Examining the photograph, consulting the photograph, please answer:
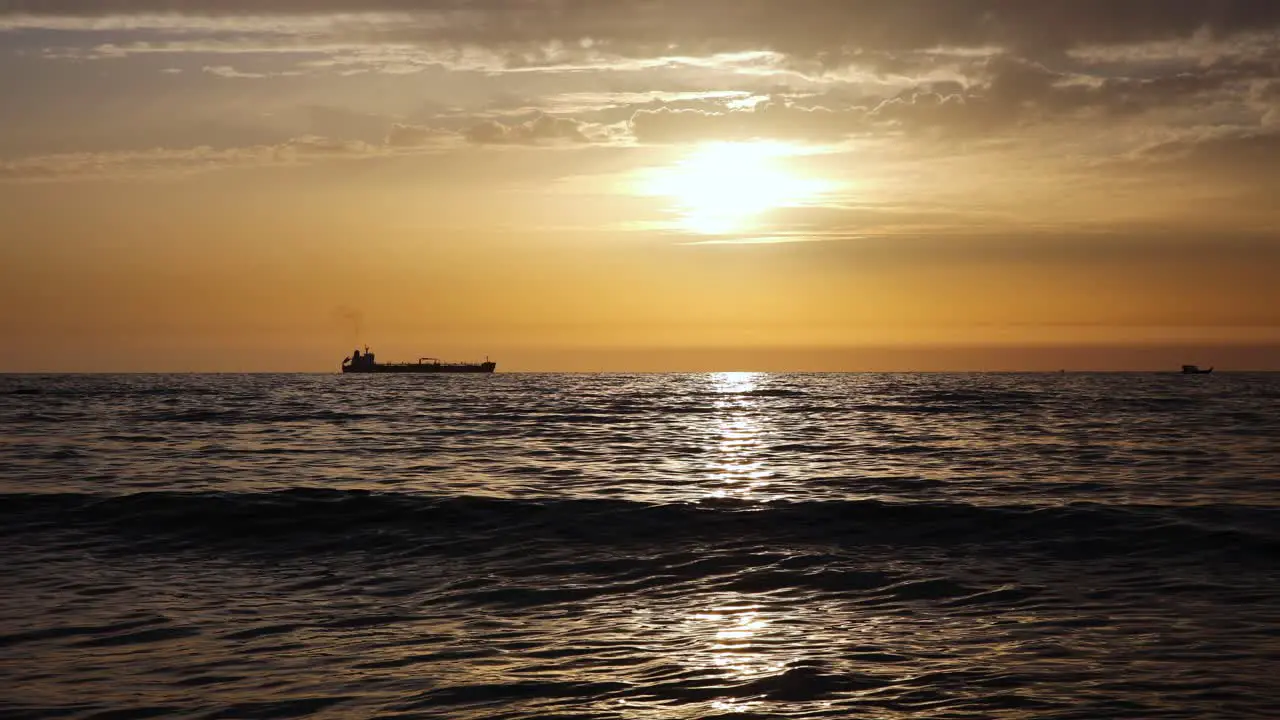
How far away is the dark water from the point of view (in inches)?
421

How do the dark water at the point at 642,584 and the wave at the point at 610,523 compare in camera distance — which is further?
the wave at the point at 610,523

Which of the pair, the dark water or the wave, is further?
the wave

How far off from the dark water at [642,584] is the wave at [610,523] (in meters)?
0.11

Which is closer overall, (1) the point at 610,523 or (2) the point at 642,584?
(2) the point at 642,584

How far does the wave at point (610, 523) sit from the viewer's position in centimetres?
2030

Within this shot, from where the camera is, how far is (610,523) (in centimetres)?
2255

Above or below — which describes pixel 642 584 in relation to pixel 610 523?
below

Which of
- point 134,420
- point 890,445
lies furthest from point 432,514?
point 134,420

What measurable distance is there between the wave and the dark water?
110mm

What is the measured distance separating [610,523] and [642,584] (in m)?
5.67

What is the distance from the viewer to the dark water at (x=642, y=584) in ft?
35.1

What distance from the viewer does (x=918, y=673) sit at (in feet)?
36.8

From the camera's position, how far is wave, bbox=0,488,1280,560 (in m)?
20.3

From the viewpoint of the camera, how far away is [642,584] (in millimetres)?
16922
